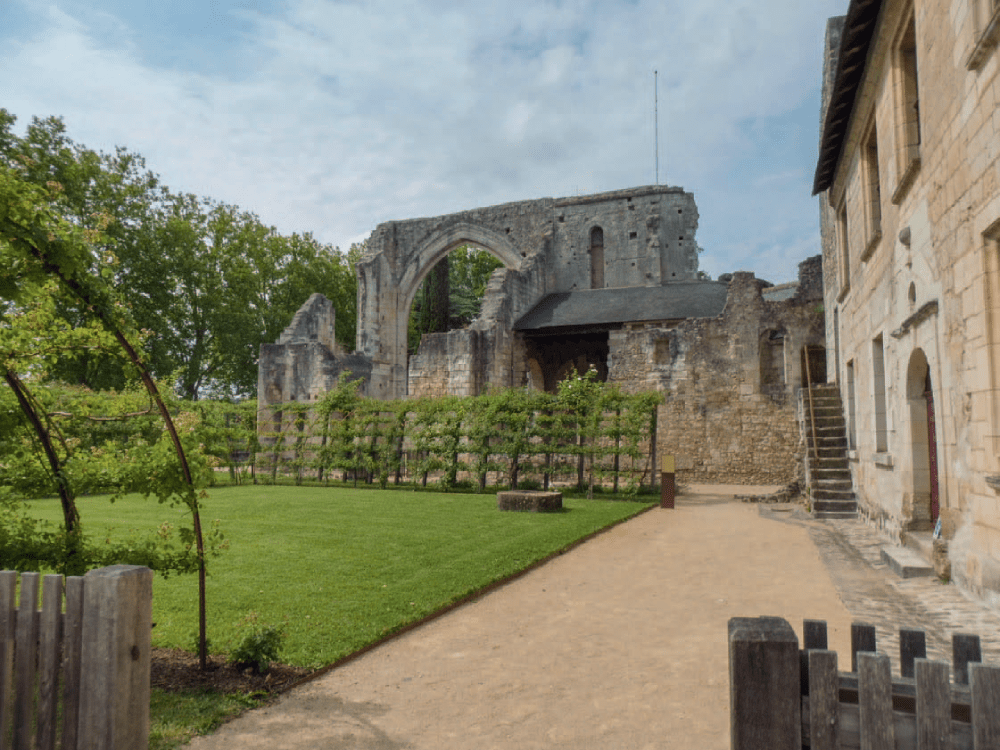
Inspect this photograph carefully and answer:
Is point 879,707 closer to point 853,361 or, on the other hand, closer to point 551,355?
point 853,361

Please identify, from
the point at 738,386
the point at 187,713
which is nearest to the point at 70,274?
the point at 187,713

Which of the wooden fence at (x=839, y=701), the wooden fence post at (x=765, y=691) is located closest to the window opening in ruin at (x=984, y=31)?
the wooden fence at (x=839, y=701)

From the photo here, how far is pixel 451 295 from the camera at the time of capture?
3628cm

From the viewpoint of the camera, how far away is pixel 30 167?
2.91 metres

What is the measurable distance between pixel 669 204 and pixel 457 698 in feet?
71.6

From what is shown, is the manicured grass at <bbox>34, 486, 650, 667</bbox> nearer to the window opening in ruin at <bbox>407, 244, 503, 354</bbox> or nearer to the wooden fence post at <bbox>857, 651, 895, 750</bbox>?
the wooden fence post at <bbox>857, 651, 895, 750</bbox>

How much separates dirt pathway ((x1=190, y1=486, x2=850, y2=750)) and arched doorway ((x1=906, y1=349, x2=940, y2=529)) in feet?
4.33

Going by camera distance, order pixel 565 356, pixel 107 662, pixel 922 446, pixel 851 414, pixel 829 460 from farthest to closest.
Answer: pixel 565 356, pixel 829 460, pixel 851 414, pixel 922 446, pixel 107 662

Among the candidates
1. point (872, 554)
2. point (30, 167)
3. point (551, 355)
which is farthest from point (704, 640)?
point (551, 355)

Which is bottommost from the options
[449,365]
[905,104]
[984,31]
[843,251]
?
[449,365]

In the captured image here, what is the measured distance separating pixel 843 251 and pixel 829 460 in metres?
3.53

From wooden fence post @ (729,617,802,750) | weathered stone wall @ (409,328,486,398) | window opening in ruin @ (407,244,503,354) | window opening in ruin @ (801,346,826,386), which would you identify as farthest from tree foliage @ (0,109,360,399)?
wooden fence post @ (729,617,802,750)

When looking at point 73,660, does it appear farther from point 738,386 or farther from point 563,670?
point 738,386

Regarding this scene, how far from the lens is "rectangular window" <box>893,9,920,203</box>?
6934mm
